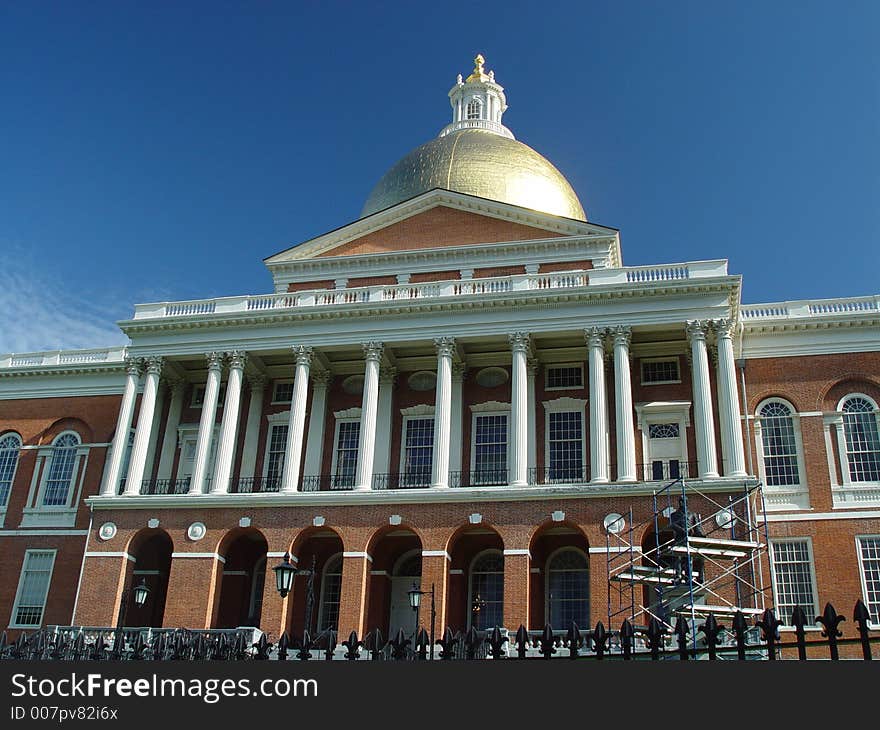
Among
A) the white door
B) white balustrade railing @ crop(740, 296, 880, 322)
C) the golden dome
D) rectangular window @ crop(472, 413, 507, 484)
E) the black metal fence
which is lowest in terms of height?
the black metal fence

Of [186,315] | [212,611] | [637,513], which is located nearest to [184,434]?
[186,315]

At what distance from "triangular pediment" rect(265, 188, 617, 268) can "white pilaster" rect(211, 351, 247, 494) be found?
6943mm

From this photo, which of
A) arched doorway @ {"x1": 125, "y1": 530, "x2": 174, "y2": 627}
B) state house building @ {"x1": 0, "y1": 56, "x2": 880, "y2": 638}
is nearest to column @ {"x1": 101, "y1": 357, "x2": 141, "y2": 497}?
state house building @ {"x1": 0, "y1": 56, "x2": 880, "y2": 638}

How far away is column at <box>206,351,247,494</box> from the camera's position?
37.5 meters

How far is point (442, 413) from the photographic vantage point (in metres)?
36.3

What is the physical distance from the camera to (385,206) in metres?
46.4

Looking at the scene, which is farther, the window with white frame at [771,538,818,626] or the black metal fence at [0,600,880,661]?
the window with white frame at [771,538,818,626]

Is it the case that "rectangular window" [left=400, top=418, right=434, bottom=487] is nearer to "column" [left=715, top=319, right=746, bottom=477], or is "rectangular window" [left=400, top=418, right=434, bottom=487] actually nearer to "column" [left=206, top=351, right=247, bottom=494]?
"column" [left=206, top=351, right=247, bottom=494]

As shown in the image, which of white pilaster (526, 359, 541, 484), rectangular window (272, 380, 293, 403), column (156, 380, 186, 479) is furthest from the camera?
rectangular window (272, 380, 293, 403)

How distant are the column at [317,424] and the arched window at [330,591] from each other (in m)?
3.68

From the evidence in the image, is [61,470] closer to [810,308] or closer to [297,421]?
[297,421]

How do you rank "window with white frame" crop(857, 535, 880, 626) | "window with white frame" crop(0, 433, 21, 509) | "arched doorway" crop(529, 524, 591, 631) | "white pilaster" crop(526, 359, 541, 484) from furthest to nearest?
1. "window with white frame" crop(0, 433, 21, 509)
2. "white pilaster" crop(526, 359, 541, 484)
3. "arched doorway" crop(529, 524, 591, 631)
4. "window with white frame" crop(857, 535, 880, 626)

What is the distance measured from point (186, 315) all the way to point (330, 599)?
1298 cm

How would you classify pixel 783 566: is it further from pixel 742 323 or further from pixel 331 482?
pixel 331 482
